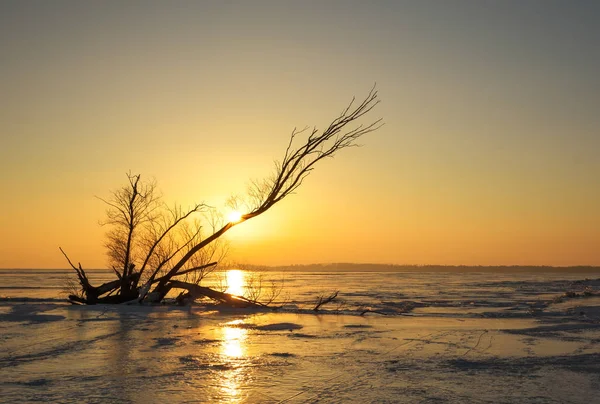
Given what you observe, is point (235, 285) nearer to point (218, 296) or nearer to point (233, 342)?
point (218, 296)

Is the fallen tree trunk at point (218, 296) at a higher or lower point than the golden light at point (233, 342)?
higher

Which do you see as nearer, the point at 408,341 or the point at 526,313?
the point at 408,341

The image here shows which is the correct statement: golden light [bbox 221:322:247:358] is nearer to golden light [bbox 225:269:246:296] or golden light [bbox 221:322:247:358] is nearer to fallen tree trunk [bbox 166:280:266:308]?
fallen tree trunk [bbox 166:280:266:308]

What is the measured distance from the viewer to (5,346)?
31.7ft

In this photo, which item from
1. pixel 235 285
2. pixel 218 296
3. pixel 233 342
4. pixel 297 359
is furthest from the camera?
pixel 235 285

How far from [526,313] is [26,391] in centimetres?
1547

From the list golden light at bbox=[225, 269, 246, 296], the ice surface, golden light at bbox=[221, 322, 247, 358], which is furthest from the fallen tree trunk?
golden light at bbox=[221, 322, 247, 358]

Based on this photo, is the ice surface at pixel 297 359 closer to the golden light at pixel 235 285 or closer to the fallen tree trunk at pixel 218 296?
the fallen tree trunk at pixel 218 296

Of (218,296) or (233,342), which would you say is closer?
(233,342)

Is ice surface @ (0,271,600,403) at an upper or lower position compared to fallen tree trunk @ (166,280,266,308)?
lower

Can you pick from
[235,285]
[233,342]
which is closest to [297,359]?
[233,342]

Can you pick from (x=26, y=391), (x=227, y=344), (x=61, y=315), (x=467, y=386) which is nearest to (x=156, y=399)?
(x=26, y=391)

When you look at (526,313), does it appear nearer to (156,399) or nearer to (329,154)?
(329,154)

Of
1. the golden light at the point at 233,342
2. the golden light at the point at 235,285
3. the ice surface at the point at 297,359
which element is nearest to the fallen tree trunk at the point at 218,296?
the golden light at the point at 235,285
